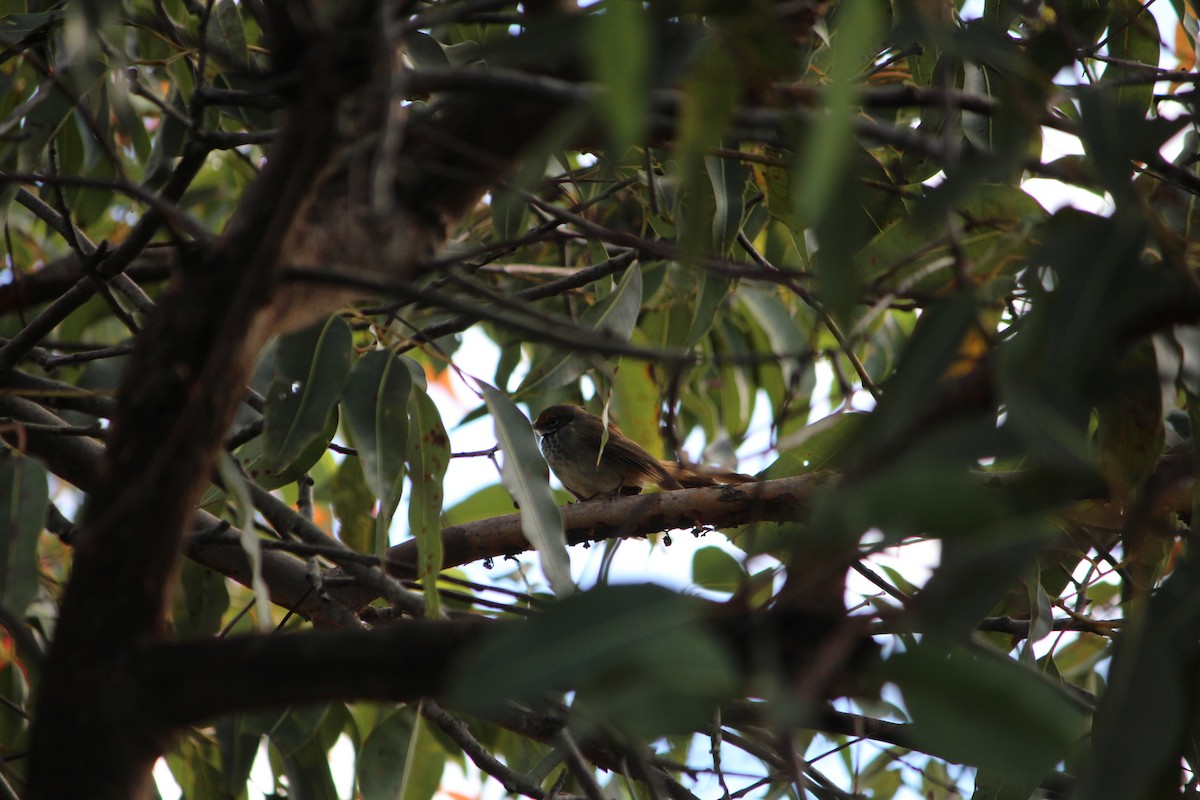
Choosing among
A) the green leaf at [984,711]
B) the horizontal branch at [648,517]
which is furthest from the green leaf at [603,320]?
the green leaf at [984,711]

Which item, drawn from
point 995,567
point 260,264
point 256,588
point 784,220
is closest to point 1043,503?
point 995,567

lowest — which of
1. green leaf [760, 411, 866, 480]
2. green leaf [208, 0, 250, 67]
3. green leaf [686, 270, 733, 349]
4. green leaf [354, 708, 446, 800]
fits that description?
green leaf [354, 708, 446, 800]

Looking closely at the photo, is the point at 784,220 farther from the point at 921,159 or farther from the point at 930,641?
the point at 930,641

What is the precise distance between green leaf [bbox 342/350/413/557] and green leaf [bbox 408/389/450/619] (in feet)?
0.20

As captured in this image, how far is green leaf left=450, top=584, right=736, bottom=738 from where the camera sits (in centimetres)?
90

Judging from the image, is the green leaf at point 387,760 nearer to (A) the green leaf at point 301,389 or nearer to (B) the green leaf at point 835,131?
(A) the green leaf at point 301,389

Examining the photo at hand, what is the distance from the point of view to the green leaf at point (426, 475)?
2.06 metres

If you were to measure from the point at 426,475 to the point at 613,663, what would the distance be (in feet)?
4.47

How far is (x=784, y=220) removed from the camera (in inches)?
96.2

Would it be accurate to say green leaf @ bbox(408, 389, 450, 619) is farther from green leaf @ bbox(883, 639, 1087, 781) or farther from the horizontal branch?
green leaf @ bbox(883, 639, 1087, 781)

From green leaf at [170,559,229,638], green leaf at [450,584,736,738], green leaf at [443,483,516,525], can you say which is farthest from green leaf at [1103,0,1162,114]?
green leaf at [170,559,229,638]

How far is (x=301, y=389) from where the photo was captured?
2135 millimetres

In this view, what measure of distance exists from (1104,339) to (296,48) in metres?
1.01

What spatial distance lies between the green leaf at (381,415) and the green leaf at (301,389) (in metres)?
0.04
